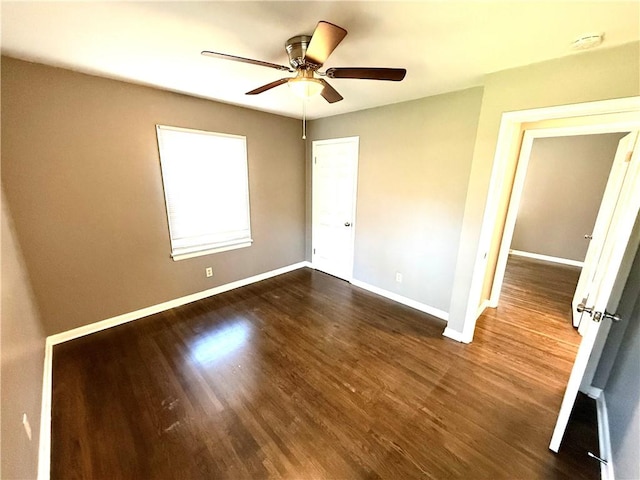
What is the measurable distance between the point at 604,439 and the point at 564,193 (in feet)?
15.9

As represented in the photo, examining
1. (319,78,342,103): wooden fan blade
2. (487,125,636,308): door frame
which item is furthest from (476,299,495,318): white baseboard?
(319,78,342,103): wooden fan blade

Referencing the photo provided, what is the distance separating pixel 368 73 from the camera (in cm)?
142

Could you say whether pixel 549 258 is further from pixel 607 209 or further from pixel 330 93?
pixel 330 93

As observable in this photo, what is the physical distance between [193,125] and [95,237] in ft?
4.99

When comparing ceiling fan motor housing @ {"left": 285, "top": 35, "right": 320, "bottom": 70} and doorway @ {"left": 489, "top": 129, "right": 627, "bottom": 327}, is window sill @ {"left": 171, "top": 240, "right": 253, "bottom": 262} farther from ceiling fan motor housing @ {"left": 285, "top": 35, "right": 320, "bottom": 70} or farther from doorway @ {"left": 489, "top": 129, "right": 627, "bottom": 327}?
doorway @ {"left": 489, "top": 129, "right": 627, "bottom": 327}

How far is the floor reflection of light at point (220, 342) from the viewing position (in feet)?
7.24

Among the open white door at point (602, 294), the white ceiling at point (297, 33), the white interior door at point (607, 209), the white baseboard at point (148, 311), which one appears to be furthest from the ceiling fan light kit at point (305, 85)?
the white interior door at point (607, 209)

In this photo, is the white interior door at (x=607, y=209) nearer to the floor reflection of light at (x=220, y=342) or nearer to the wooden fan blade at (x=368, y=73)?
the wooden fan blade at (x=368, y=73)

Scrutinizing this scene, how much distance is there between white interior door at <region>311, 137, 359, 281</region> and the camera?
11.3 ft

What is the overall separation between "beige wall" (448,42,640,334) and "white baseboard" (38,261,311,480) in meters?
2.67

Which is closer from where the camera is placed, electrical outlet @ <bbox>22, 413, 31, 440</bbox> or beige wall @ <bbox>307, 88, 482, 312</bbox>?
electrical outlet @ <bbox>22, 413, 31, 440</bbox>

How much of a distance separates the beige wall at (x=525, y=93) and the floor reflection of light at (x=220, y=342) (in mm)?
2150

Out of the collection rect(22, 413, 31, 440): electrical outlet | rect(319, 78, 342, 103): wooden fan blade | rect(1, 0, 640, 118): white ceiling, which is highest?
rect(1, 0, 640, 118): white ceiling

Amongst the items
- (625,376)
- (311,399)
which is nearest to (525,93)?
(625,376)
